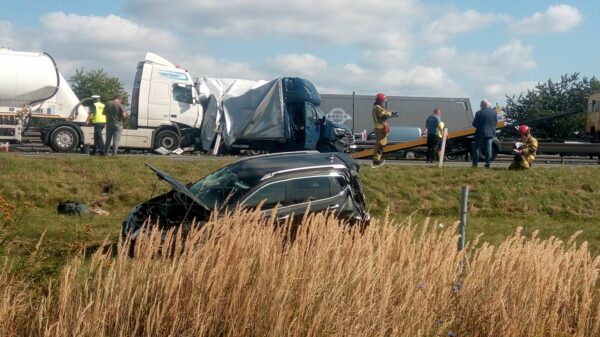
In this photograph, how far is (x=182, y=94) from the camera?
95.8 feet

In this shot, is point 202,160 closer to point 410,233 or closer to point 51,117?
point 51,117

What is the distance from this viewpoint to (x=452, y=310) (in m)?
5.52

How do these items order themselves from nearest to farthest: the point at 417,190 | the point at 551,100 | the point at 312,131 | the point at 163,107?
the point at 417,190 < the point at 312,131 < the point at 163,107 < the point at 551,100

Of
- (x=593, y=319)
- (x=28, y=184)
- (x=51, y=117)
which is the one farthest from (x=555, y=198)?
A: (x=51, y=117)

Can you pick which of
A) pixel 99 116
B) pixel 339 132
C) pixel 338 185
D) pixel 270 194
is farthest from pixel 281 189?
pixel 339 132

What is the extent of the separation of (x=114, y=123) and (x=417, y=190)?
24.8ft

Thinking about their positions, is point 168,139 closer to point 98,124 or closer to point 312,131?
point 312,131

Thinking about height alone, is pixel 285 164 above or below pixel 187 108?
below

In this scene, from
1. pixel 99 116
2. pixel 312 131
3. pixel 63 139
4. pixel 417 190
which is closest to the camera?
pixel 417 190

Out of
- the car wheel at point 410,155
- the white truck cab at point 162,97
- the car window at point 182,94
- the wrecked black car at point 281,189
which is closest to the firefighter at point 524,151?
the wrecked black car at point 281,189

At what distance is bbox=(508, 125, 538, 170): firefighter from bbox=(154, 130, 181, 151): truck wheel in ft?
40.6

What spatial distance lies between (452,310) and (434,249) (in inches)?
16.9

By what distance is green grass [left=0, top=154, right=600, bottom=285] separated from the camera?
1538 cm

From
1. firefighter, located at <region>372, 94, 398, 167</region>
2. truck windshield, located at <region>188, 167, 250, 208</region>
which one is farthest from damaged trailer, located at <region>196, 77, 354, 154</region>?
truck windshield, located at <region>188, 167, 250, 208</region>
